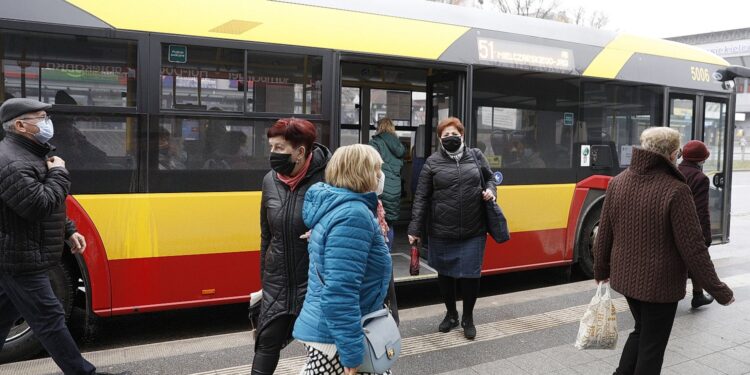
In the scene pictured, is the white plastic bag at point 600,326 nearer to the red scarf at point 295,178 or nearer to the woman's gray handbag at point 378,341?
the woman's gray handbag at point 378,341

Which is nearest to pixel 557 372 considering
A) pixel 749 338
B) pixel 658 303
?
pixel 658 303

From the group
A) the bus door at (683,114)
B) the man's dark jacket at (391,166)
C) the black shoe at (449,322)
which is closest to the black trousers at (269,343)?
the black shoe at (449,322)

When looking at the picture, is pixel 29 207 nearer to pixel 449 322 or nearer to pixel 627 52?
pixel 449 322

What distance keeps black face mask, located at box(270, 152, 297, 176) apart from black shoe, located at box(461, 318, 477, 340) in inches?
96.4

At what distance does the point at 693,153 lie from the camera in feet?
16.9

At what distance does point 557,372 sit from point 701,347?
138 cm

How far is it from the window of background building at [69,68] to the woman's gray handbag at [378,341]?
2676 millimetres

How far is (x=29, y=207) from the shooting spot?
3.12 meters

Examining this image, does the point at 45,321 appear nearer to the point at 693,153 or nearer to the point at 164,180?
the point at 164,180

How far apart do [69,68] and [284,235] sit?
2418 millimetres

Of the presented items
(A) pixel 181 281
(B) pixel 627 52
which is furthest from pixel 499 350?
(B) pixel 627 52

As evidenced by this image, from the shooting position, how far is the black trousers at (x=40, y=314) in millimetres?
3303

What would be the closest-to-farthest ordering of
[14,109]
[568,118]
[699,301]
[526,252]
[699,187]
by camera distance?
[14,109]
[699,187]
[699,301]
[526,252]
[568,118]

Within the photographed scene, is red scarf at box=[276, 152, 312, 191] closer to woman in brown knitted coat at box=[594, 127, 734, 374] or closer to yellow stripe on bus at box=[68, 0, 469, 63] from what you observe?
woman in brown knitted coat at box=[594, 127, 734, 374]
